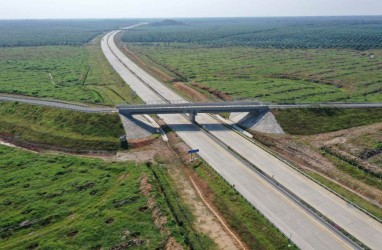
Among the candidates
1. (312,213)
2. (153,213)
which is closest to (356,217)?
(312,213)

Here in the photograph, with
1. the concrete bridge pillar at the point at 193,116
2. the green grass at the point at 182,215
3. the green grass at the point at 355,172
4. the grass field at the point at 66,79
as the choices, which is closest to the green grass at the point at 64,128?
the grass field at the point at 66,79

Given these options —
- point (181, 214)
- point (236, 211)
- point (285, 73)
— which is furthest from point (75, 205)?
point (285, 73)

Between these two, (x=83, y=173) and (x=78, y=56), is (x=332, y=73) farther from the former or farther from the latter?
(x=78, y=56)

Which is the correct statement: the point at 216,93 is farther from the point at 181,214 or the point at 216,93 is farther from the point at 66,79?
the point at 181,214

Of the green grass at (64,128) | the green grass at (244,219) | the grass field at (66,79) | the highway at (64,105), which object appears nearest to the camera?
the green grass at (244,219)

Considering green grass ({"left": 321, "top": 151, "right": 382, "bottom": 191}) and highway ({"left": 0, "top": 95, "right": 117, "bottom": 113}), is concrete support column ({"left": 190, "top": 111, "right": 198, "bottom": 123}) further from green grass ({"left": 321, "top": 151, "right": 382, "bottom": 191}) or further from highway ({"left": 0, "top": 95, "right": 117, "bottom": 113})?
green grass ({"left": 321, "top": 151, "right": 382, "bottom": 191})

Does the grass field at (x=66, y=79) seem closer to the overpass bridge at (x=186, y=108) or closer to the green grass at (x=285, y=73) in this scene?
the overpass bridge at (x=186, y=108)
